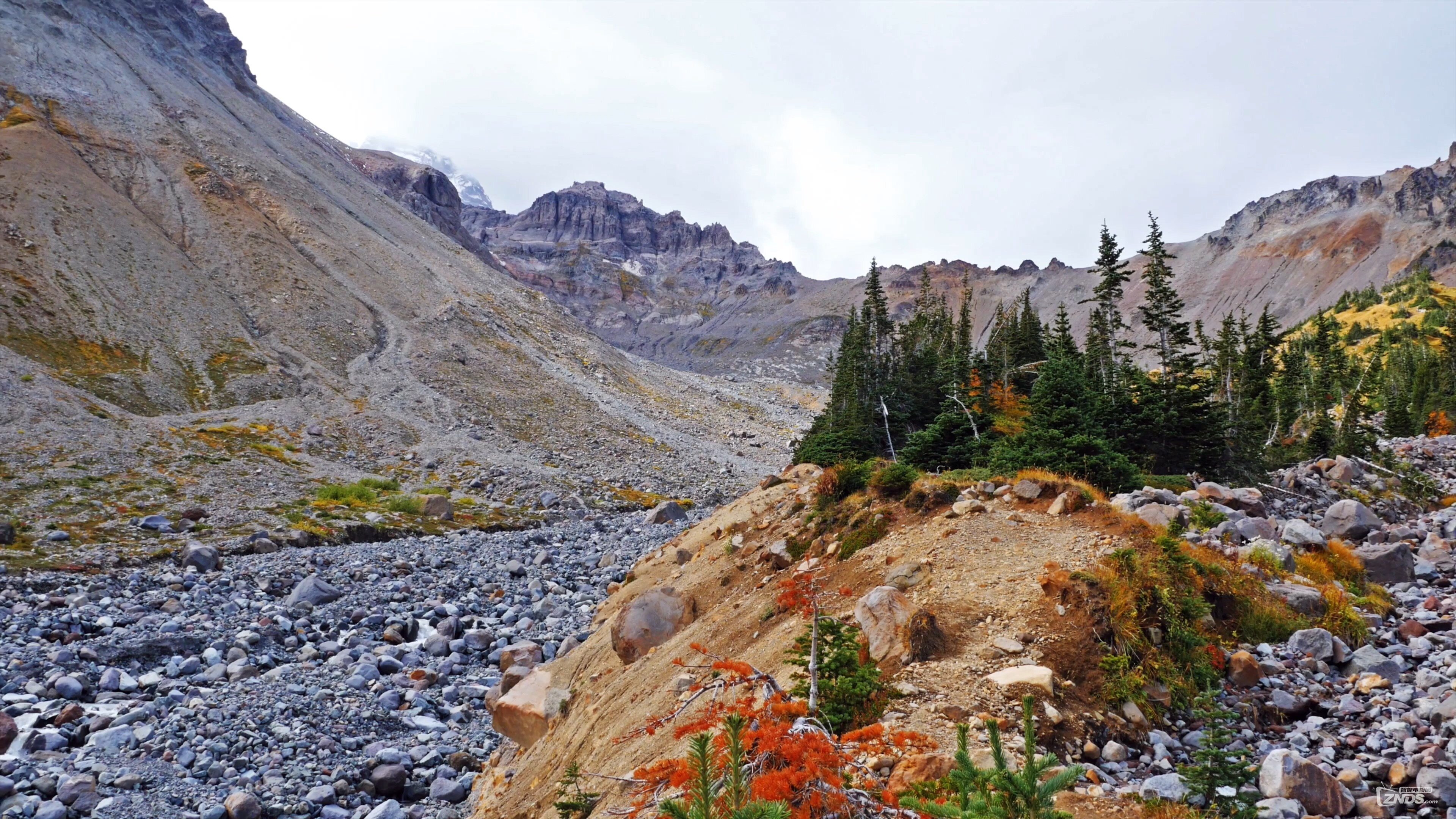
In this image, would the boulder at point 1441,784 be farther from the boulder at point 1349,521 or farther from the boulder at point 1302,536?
the boulder at point 1349,521


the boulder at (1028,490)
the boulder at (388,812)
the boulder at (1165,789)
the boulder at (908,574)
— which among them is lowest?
the boulder at (388,812)

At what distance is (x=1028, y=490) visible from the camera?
13.7 metres

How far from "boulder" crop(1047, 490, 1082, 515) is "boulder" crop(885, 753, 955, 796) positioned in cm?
791

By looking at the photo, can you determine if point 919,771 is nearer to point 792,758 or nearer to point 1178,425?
point 792,758

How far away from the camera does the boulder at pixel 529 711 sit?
40.9 feet

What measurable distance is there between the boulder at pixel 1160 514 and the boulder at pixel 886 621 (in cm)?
688

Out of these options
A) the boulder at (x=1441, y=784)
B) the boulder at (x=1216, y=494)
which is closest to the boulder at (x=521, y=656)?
the boulder at (x=1441, y=784)

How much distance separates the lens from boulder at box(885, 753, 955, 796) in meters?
5.98

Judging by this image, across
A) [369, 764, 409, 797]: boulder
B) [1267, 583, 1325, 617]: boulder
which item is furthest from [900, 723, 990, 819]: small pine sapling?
[369, 764, 409, 797]: boulder

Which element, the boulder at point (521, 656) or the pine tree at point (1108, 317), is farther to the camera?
the pine tree at point (1108, 317)

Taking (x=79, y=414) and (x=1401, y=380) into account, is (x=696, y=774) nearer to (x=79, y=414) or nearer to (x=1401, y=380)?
(x=79, y=414)

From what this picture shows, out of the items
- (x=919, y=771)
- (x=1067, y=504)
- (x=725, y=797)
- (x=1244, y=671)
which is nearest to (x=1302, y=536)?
(x=1067, y=504)

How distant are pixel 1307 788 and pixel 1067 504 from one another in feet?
23.5

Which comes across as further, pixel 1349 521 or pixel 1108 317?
pixel 1108 317
